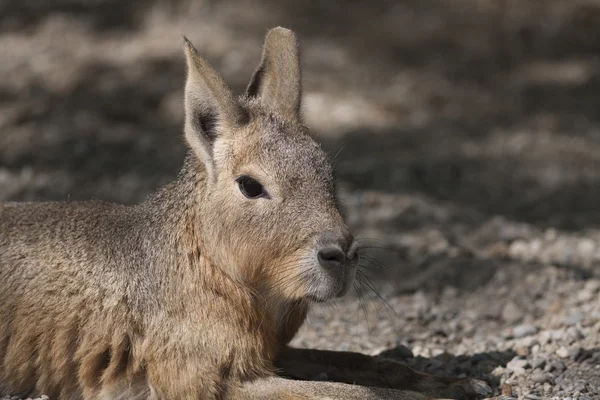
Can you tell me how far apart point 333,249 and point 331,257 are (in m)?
0.04

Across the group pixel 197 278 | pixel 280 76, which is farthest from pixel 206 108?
pixel 197 278

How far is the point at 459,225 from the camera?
7.93 m

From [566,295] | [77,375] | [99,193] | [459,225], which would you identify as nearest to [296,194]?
[77,375]

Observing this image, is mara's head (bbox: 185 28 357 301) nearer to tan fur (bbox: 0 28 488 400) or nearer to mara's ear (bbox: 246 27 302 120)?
tan fur (bbox: 0 28 488 400)

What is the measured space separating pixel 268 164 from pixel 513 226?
400cm

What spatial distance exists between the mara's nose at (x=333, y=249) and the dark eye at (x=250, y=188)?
0.38 m

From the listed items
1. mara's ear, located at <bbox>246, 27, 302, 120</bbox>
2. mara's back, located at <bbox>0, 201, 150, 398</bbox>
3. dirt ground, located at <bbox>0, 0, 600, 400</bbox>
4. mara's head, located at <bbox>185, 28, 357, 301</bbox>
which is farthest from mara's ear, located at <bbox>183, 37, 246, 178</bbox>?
dirt ground, located at <bbox>0, 0, 600, 400</bbox>

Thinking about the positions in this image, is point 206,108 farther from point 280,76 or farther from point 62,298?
point 62,298

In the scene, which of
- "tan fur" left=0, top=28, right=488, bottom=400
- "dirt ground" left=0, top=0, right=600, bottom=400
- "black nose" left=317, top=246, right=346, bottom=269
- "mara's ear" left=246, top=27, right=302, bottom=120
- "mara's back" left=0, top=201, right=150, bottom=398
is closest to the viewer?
"black nose" left=317, top=246, right=346, bottom=269

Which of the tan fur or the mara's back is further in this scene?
the mara's back

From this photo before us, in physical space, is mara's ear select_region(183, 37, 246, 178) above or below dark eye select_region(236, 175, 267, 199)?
above

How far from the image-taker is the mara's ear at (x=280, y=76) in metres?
4.88

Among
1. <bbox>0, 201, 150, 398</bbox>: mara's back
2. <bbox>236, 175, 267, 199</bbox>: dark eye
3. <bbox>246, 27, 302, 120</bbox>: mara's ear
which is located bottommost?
<bbox>0, 201, 150, 398</bbox>: mara's back

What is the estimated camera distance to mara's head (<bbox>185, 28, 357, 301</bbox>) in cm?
421
